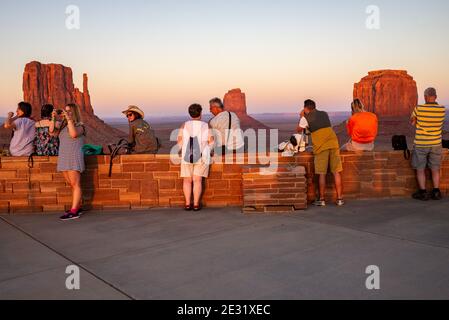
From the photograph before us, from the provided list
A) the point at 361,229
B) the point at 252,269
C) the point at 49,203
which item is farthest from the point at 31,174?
the point at 361,229

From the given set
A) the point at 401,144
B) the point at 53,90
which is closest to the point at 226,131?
the point at 401,144

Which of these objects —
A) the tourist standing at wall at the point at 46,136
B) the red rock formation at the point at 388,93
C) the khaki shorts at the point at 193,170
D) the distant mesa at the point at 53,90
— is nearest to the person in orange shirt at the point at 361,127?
the khaki shorts at the point at 193,170

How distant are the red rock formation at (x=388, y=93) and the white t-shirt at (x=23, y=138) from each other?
334 ft

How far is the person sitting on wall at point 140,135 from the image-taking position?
22.8ft

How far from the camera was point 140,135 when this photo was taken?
278 inches

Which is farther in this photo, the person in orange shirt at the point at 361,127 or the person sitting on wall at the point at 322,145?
the person in orange shirt at the point at 361,127

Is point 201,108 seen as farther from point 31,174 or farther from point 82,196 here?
point 31,174

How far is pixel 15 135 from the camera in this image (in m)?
6.92

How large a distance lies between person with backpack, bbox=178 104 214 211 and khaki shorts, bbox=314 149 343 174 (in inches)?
65.0

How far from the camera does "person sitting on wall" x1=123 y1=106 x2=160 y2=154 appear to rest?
694cm

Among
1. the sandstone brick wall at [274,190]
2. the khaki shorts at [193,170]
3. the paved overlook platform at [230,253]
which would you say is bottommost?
the paved overlook platform at [230,253]

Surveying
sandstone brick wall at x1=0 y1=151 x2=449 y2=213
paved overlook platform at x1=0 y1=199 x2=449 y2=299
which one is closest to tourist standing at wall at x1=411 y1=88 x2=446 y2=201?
paved overlook platform at x1=0 y1=199 x2=449 y2=299

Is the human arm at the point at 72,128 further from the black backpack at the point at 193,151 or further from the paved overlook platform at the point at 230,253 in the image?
the black backpack at the point at 193,151

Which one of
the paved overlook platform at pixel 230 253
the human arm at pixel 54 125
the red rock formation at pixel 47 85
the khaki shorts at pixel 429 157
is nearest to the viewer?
the paved overlook platform at pixel 230 253
